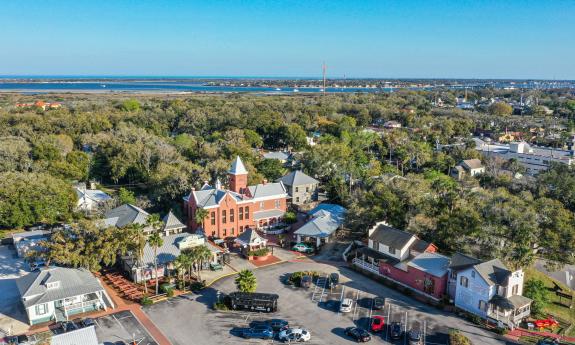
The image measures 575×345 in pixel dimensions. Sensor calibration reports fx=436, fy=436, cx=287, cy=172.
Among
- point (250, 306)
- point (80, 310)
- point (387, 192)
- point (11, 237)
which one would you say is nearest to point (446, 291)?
point (387, 192)

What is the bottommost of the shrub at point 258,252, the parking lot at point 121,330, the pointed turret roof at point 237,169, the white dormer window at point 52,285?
the parking lot at point 121,330

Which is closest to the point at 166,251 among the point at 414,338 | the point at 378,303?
the point at 378,303

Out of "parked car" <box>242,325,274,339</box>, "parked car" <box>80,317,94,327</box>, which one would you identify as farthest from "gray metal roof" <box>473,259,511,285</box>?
"parked car" <box>80,317,94,327</box>

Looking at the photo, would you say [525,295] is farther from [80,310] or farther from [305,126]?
[305,126]

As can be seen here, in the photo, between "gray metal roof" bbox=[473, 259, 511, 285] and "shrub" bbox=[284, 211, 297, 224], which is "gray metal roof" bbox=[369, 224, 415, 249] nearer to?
"gray metal roof" bbox=[473, 259, 511, 285]

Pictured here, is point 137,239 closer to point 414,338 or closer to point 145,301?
point 145,301

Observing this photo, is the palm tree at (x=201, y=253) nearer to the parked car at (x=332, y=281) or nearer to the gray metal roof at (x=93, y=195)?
the parked car at (x=332, y=281)

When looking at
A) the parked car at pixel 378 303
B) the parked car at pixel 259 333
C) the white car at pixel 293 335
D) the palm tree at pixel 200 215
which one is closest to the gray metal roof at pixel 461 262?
the parked car at pixel 378 303
